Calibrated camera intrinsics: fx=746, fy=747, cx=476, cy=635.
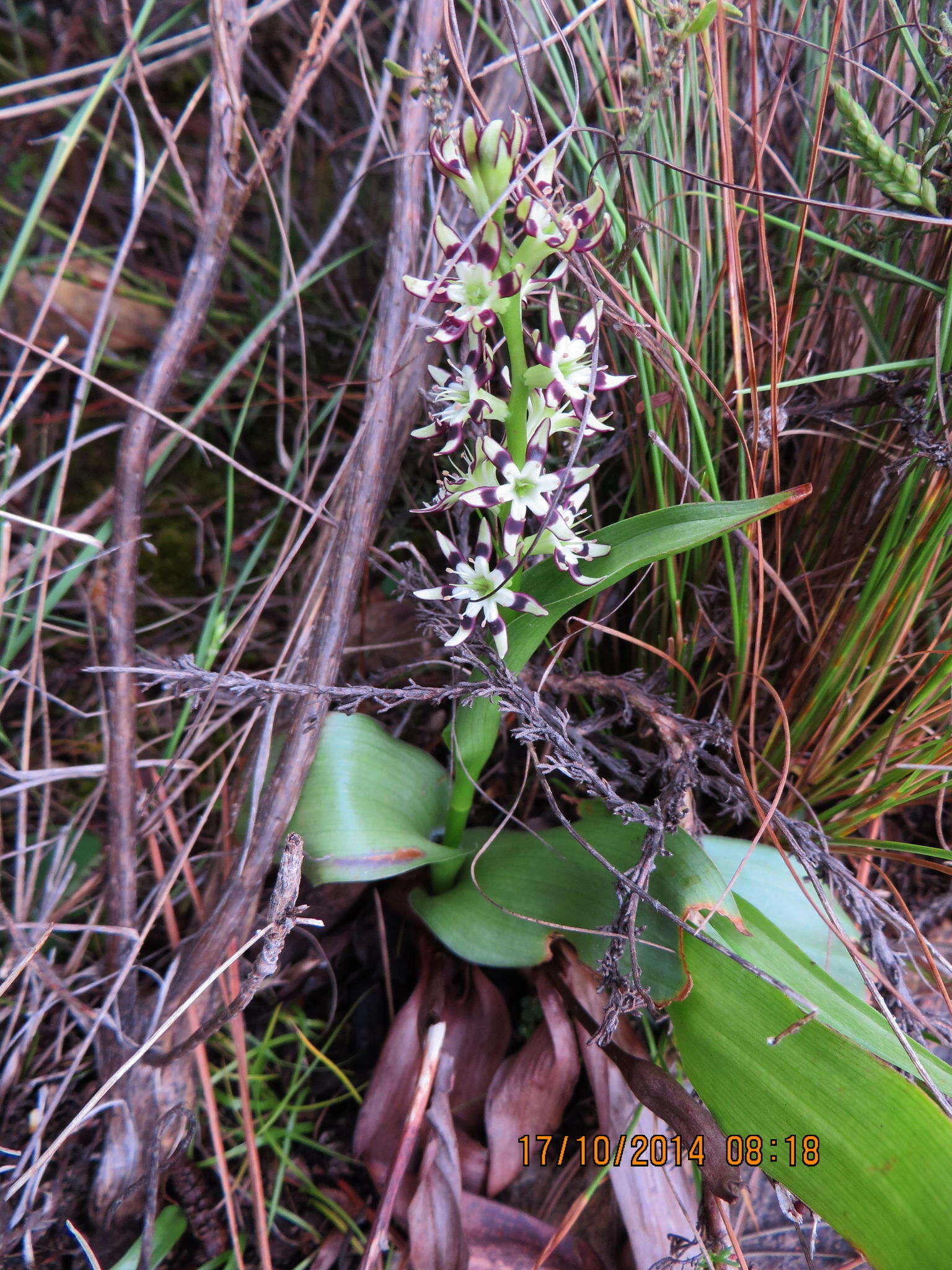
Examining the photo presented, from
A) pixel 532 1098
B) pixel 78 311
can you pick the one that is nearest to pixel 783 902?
pixel 532 1098

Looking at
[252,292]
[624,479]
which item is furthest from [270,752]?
[252,292]

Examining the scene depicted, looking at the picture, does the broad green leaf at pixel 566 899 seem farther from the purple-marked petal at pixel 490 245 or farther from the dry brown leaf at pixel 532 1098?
the purple-marked petal at pixel 490 245

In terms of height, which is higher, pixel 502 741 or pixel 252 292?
pixel 252 292

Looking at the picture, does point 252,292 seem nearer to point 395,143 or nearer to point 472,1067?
point 395,143

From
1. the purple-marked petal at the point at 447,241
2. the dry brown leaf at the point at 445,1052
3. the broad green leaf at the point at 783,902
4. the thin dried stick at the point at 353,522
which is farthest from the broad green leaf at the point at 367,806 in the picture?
the purple-marked petal at the point at 447,241

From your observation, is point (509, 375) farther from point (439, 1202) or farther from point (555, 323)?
point (439, 1202)

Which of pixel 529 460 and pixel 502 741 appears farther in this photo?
pixel 502 741
